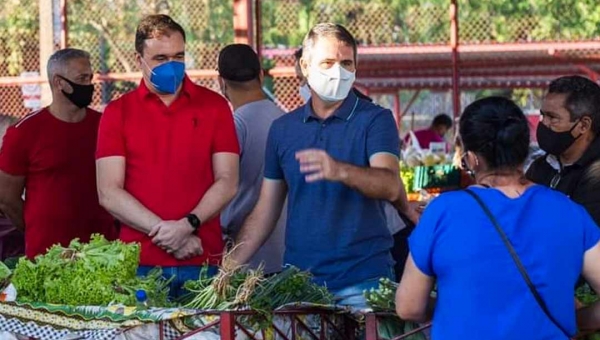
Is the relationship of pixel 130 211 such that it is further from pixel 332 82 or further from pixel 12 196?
pixel 12 196

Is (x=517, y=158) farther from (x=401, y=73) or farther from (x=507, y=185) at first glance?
(x=401, y=73)

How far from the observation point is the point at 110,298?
549cm

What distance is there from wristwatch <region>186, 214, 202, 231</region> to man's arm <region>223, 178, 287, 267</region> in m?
0.20

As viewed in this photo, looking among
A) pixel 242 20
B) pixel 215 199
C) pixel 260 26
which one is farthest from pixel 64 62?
pixel 260 26

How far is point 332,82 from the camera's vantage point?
5.64 meters

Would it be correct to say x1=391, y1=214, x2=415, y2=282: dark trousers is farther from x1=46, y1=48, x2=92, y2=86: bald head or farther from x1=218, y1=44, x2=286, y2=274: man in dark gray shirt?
x1=46, y1=48, x2=92, y2=86: bald head

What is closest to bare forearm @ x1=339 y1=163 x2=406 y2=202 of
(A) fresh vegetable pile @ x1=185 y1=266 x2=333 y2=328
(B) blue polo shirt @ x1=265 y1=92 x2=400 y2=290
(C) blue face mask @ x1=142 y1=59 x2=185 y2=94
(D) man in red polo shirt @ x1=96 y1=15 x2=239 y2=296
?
(B) blue polo shirt @ x1=265 y1=92 x2=400 y2=290

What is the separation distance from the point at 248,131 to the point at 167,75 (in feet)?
2.95

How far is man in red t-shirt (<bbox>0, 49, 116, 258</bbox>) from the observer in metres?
7.36

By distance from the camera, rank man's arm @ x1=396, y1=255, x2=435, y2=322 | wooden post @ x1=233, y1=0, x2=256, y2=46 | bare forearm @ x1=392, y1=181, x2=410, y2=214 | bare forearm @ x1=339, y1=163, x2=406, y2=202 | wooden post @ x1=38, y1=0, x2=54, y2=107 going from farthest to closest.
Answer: wooden post @ x1=38, y1=0, x2=54, y2=107, wooden post @ x1=233, y1=0, x2=256, y2=46, bare forearm @ x1=392, y1=181, x2=410, y2=214, bare forearm @ x1=339, y1=163, x2=406, y2=202, man's arm @ x1=396, y1=255, x2=435, y2=322

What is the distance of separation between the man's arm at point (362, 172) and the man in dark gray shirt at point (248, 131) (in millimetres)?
1287

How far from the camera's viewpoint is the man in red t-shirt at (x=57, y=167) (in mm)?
7355

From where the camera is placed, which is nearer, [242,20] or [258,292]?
[258,292]

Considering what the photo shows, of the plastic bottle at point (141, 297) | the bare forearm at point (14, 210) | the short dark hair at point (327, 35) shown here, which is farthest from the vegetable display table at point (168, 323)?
the bare forearm at point (14, 210)
